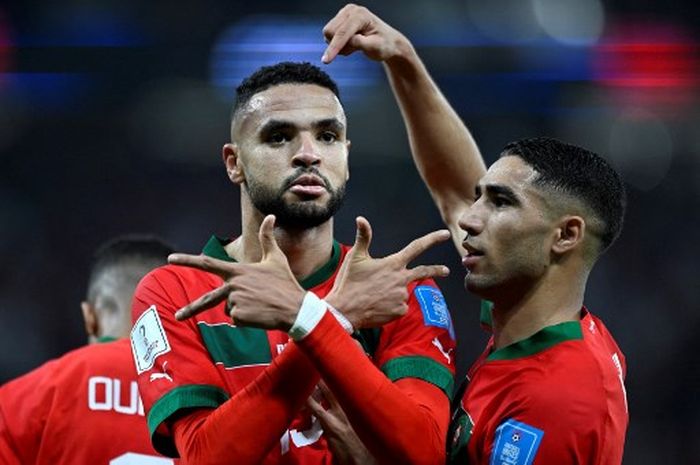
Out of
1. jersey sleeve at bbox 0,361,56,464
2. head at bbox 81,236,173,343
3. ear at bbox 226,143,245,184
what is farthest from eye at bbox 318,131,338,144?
head at bbox 81,236,173,343

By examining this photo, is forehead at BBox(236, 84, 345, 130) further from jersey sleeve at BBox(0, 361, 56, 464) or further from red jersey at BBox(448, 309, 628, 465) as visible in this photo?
jersey sleeve at BBox(0, 361, 56, 464)

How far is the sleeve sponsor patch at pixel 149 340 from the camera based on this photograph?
279cm

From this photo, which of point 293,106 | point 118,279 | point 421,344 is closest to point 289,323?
point 421,344

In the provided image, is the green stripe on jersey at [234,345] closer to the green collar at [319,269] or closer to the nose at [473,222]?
the green collar at [319,269]

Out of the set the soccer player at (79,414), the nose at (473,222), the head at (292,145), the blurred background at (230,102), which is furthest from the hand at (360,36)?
the blurred background at (230,102)

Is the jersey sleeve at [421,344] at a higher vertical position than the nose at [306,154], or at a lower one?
lower

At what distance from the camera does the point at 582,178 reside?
2959 millimetres

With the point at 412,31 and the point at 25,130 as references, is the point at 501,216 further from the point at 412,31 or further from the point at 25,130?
the point at 25,130

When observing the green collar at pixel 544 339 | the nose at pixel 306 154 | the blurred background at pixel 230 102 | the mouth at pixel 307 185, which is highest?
the blurred background at pixel 230 102

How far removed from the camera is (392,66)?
3479 millimetres

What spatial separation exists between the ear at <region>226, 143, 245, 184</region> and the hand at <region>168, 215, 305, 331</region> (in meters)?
0.48

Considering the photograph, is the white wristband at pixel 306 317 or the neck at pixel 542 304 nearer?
the white wristband at pixel 306 317

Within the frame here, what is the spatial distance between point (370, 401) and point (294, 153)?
0.67 meters

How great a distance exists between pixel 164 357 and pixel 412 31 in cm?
472
